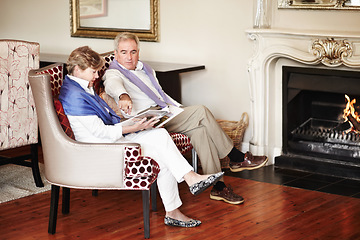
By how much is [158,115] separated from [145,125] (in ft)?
0.35

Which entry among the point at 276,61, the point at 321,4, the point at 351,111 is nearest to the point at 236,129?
the point at 276,61

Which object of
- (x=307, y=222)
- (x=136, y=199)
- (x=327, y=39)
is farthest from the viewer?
(x=327, y=39)

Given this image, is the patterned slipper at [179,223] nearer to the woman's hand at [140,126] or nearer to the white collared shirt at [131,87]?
the woman's hand at [140,126]

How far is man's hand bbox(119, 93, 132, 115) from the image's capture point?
3.59 metres

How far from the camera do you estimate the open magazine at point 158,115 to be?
11.1 ft

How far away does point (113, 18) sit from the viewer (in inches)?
224

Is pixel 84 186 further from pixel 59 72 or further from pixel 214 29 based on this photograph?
pixel 214 29

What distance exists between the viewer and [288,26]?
457 centimetres

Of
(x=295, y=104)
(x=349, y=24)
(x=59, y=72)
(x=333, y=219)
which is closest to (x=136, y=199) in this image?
(x=59, y=72)

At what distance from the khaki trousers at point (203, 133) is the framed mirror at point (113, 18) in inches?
64.1

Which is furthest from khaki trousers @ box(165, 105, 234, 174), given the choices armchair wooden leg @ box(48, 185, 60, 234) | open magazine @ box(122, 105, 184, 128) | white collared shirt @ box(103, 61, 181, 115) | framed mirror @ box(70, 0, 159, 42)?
framed mirror @ box(70, 0, 159, 42)

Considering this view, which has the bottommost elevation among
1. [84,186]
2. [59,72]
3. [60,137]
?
[84,186]

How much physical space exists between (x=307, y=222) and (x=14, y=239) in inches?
67.0

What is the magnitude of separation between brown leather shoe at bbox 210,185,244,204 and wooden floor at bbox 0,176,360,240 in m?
0.04
